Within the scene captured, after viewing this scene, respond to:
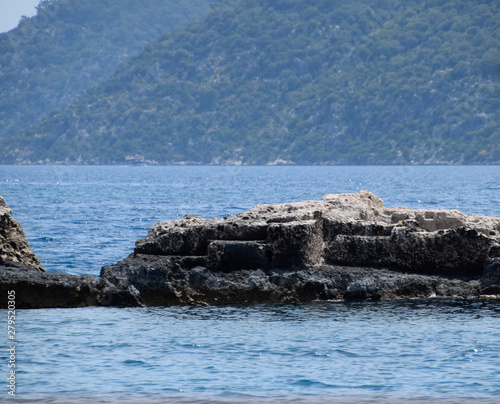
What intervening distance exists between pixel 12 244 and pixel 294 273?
6.87m

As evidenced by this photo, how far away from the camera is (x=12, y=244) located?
2073 centimetres

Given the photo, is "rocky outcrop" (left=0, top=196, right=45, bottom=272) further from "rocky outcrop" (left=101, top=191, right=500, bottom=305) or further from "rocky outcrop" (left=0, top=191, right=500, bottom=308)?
"rocky outcrop" (left=101, top=191, right=500, bottom=305)

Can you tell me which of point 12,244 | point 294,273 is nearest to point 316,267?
point 294,273

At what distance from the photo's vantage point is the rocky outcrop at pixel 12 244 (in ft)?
66.5

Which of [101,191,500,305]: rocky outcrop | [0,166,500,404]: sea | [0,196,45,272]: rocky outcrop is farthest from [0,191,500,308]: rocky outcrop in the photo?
[0,196,45,272]: rocky outcrop

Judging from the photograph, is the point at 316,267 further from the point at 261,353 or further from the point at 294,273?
the point at 261,353

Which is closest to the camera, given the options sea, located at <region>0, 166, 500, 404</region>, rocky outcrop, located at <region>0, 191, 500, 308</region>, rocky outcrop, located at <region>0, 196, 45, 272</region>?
sea, located at <region>0, 166, 500, 404</region>

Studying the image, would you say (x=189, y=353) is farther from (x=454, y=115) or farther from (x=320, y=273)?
(x=454, y=115)

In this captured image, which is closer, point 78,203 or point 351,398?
point 351,398

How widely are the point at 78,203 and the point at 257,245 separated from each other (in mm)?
47295

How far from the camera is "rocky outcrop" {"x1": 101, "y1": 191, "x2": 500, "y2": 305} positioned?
1905 centimetres

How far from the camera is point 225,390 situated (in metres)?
13.6

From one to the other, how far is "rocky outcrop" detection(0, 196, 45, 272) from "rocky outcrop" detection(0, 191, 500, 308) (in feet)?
2.92

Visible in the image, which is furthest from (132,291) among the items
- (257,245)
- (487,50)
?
(487,50)
